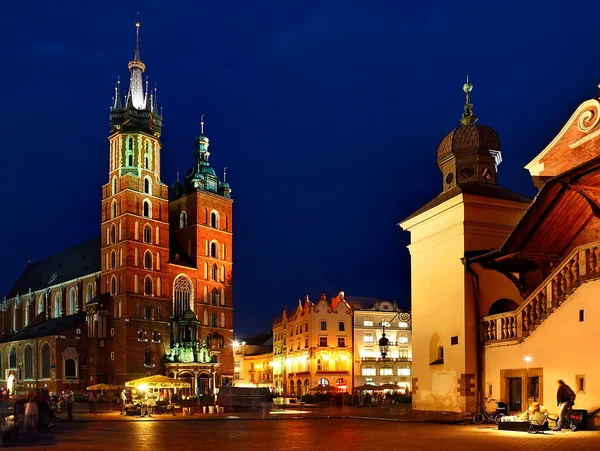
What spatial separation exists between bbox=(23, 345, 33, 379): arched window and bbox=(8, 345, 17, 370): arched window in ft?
10.7

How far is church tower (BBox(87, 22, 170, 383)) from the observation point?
7812 centimetres

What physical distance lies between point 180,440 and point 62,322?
240ft

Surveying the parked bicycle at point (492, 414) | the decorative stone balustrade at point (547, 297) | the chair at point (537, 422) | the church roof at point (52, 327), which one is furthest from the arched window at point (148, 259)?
the chair at point (537, 422)

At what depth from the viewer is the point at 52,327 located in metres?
86.9

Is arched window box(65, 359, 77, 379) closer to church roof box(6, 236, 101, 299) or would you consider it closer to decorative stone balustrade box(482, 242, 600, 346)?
church roof box(6, 236, 101, 299)

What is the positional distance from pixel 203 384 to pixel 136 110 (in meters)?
32.7

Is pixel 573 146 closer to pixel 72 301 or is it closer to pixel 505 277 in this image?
pixel 505 277

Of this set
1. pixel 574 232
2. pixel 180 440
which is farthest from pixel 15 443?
pixel 574 232

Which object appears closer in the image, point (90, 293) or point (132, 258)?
point (132, 258)

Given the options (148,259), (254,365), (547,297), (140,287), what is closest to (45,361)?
(140,287)

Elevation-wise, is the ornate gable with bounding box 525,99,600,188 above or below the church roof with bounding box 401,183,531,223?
above

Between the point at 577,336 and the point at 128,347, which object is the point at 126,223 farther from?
the point at 577,336

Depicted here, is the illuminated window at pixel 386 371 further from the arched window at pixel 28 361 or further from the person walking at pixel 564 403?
the person walking at pixel 564 403

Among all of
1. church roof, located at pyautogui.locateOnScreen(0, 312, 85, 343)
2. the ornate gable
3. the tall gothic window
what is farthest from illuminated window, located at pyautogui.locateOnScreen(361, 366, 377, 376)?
the ornate gable
